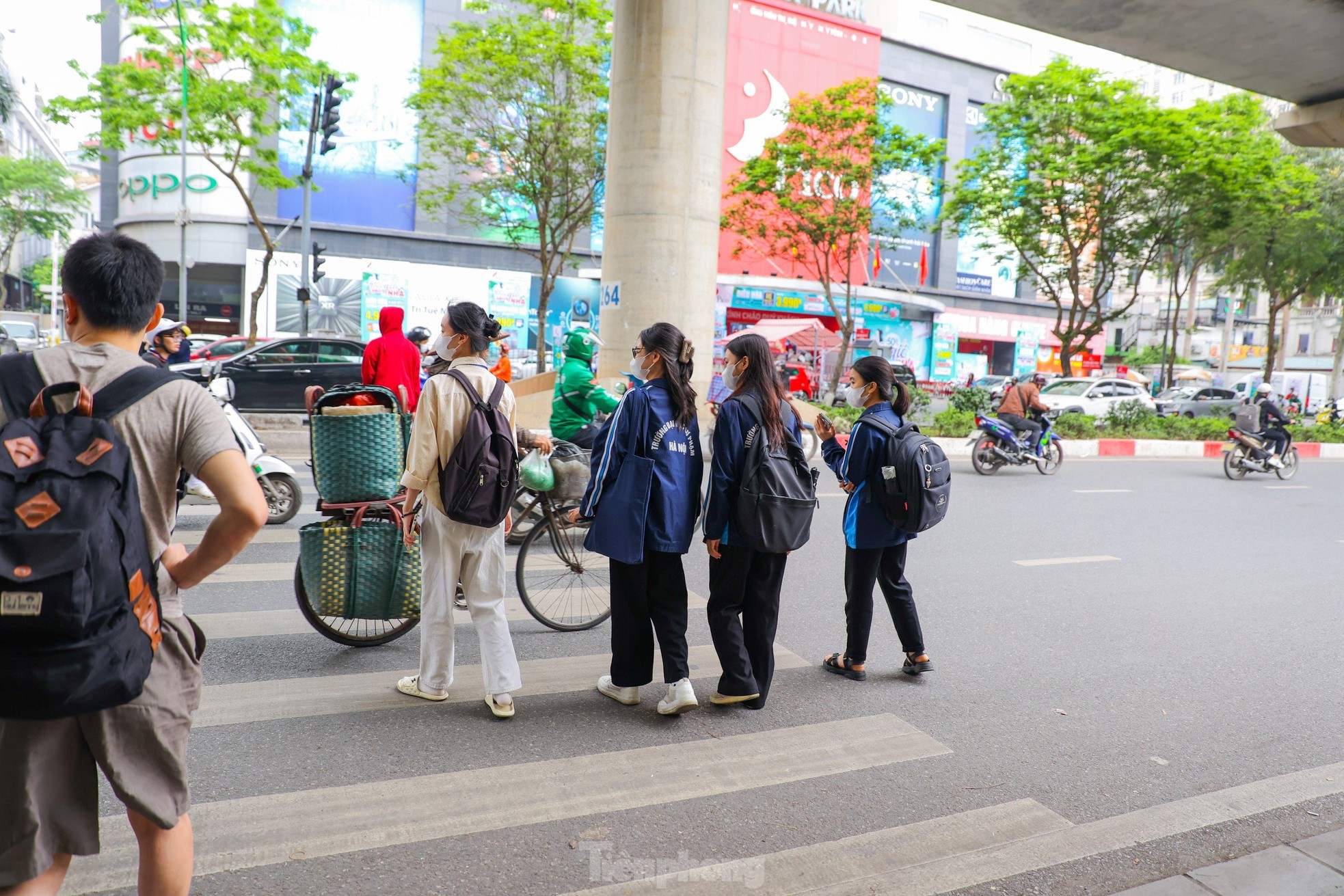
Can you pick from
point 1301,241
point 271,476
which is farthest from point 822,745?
point 1301,241

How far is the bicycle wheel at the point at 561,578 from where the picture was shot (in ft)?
17.9

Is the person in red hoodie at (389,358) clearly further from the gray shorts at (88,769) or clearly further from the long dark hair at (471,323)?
the gray shorts at (88,769)

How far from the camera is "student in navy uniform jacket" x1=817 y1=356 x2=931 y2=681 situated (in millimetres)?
4816

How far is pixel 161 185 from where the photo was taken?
33969 mm

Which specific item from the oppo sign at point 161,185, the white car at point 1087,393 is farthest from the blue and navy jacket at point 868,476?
the oppo sign at point 161,185

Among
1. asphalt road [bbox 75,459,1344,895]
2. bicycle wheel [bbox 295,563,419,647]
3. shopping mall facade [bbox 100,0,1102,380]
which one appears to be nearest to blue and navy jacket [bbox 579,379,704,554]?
asphalt road [bbox 75,459,1344,895]

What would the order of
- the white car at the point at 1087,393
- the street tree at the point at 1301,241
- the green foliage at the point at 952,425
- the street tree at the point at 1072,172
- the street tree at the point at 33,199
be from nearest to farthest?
the green foliage at the point at 952,425 < the street tree at the point at 1072,172 < the street tree at the point at 1301,241 < the white car at the point at 1087,393 < the street tree at the point at 33,199

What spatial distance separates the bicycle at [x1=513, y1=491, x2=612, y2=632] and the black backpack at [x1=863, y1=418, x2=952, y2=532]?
5.46 feet

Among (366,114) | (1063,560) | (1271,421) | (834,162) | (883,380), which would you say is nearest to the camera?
(883,380)

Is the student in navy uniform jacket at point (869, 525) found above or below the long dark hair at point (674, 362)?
below

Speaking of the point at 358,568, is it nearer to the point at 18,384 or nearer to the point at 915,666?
the point at 18,384

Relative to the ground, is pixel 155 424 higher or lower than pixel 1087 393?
higher

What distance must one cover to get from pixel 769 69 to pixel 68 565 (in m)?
38.7

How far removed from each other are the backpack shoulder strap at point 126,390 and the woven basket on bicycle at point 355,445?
2.50m
